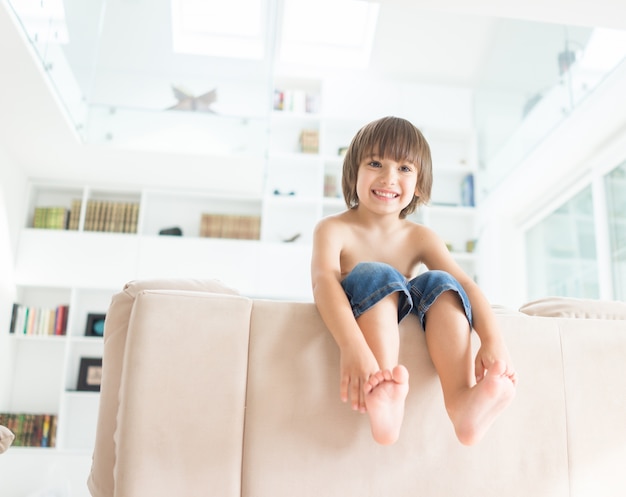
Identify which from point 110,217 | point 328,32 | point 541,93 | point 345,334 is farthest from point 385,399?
point 328,32

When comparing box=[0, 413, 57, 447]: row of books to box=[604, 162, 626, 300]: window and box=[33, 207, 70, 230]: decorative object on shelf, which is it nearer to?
box=[33, 207, 70, 230]: decorative object on shelf

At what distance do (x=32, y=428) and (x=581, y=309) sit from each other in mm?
4243

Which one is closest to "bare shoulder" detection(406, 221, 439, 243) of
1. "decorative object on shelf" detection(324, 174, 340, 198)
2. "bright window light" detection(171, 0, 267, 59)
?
"decorative object on shelf" detection(324, 174, 340, 198)

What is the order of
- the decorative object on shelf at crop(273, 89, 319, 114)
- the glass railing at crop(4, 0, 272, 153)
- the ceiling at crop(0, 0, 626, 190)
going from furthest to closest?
the decorative object on shelf at crop(273, 89, 319, 114) < the glass railing at crop(4, 0, 272, 153) < the ceiling at crop(0, 0, 626, 190)

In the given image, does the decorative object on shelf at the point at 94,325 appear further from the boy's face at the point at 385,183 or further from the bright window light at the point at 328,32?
the boy's face at the point at 385,183

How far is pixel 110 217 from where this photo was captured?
479cm

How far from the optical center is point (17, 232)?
4.57 m

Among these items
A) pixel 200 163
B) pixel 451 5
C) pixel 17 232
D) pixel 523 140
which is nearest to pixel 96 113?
pixel 200 163

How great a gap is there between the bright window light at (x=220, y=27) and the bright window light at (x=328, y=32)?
0.82 ft

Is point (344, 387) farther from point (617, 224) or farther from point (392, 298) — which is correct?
point (617, 224)

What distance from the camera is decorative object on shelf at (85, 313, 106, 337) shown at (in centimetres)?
461

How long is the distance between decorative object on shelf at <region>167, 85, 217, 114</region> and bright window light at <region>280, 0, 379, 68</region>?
1176mm

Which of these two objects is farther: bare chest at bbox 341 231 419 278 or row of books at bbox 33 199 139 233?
row of books at bbox 33 199 139 233

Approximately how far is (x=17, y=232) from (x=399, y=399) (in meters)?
4.39
